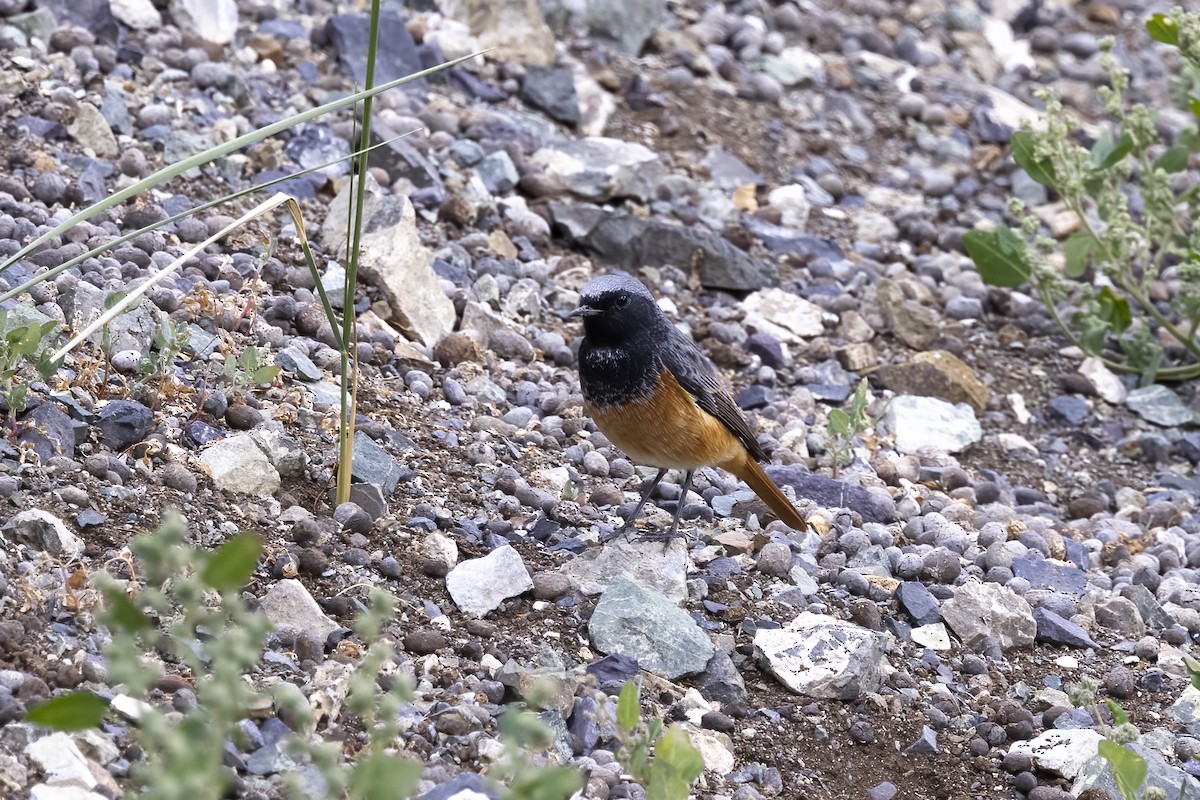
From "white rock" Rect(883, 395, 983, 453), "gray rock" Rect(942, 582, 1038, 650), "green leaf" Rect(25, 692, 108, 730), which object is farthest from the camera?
"white rock" Rect(883, 395, 983, 453)

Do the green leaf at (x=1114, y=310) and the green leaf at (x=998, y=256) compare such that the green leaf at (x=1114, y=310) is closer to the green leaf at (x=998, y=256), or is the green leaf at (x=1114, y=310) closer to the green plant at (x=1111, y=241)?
the green plant at (x=1111, y=241)

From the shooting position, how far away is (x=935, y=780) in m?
4.03

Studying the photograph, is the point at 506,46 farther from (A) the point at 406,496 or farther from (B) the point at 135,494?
(B) the point at 135,494

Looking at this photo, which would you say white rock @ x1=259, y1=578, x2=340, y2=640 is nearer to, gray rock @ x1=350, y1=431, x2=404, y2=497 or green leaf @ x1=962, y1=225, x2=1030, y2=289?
gray rock @ x1=350, y1=431, x2=404, y2=497

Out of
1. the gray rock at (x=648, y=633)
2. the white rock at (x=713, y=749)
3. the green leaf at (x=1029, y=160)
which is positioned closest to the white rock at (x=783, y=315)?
the green leaf at (x=1029, y=160)

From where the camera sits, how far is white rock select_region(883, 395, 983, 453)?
6180mm

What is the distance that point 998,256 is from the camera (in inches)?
269

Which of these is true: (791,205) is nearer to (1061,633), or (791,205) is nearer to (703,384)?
(703,384)

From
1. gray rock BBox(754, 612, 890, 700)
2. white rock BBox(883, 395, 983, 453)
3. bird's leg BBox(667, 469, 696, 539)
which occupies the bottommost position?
white rock BBox(883, 395, 983, 453)

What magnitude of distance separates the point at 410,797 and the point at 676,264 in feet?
13.2

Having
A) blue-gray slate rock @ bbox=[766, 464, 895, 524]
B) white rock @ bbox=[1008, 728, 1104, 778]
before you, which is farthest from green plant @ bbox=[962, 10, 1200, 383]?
white rock @ bbox=[1008, 728, 1104, 778]

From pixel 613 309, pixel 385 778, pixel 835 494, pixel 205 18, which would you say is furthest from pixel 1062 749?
pixel 205 18

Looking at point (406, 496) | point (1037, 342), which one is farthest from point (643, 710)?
point (1037, 342)

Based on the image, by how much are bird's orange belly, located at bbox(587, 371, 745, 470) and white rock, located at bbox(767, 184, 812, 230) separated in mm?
2791
